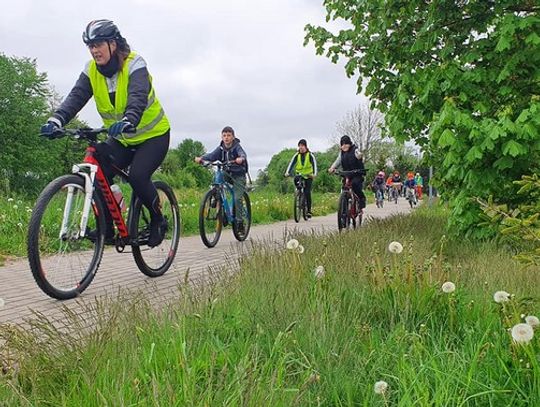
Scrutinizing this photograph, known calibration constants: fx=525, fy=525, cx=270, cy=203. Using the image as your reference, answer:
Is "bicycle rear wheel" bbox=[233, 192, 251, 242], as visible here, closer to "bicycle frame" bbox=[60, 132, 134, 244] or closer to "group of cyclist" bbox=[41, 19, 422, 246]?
"group of cyclist" bbox=[41, 19, 422, 246]

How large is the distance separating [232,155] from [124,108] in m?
4.23

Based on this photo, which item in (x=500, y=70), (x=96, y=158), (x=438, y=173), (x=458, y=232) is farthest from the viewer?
(x=438, y=173)

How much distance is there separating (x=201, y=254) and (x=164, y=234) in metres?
1.93

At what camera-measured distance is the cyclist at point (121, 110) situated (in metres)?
4.14

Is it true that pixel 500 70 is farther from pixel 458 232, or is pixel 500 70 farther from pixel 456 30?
pixel 458 232

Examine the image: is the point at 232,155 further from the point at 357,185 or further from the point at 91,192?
the point at 91,192

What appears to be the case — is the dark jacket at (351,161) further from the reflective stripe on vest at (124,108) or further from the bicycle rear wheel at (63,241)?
the bicycle rear wheel at (63,241)

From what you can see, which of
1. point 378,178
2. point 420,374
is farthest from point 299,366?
point 378,178

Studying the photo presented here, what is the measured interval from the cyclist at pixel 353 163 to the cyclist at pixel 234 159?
7.01 feet

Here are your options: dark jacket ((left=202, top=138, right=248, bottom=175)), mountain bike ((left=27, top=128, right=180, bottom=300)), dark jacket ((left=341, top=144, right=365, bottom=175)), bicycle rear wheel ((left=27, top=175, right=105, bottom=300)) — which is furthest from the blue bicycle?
bicycle rear wheel ((left=27, top=175, right=105, bottom=300))

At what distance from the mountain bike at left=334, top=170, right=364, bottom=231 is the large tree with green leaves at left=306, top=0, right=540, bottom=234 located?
2.80m

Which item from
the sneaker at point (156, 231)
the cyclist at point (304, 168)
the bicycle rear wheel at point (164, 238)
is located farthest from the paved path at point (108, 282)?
the cyclist at point (304, 168)

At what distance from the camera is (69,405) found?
1.71m

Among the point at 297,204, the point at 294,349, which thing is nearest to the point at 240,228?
the point at 297,204
